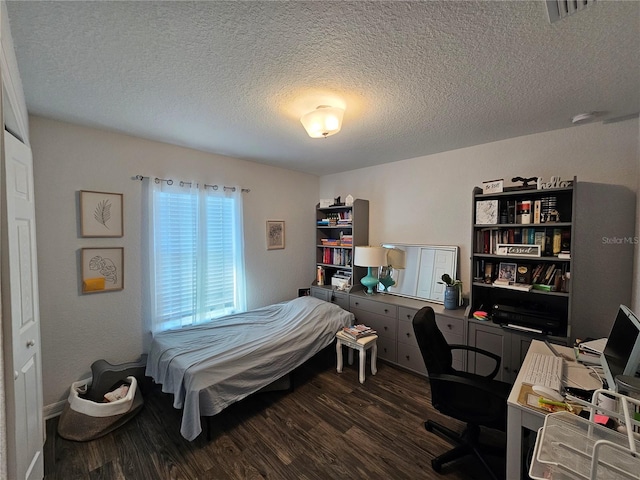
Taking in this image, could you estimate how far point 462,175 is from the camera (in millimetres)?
2912

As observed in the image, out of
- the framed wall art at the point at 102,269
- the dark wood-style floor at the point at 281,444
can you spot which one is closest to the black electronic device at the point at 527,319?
the dark wood-style floor at the point at 281,444

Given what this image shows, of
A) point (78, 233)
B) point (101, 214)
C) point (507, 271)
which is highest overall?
point (101, 214)

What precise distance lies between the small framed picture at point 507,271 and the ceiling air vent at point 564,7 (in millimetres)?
2004

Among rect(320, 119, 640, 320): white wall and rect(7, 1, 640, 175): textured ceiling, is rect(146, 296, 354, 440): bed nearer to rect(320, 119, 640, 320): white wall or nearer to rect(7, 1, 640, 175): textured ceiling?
rect(320, 119, 640, 320): white wall

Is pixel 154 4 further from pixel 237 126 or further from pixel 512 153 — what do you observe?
pixel 512 153

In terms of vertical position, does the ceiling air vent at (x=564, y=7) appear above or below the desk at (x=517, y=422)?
above

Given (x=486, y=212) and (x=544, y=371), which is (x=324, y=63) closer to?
(x=486, y=212)

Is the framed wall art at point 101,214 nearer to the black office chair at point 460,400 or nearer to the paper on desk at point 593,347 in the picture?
the black office chair at point 460,400

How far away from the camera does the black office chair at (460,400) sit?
5.16 ft

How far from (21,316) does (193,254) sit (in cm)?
154

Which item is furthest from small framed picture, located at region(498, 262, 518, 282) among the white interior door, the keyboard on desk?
the white interior door

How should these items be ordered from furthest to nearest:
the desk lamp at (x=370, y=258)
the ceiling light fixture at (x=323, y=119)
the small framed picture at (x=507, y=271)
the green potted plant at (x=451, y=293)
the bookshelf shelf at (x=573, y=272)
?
the desk lamp at (x=370, y=258) < the green potted plant at (x=451, y=293) < the small framed picture at (x=507, y=271) < the bookshelf shelf at (x=573, y=272) < the ceiling light fixture at (x=323, y=119)

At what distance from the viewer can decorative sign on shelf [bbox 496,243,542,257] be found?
7.29ft

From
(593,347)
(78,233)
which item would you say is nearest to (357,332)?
(593,347)
